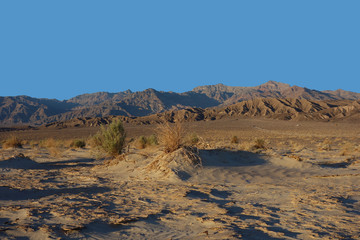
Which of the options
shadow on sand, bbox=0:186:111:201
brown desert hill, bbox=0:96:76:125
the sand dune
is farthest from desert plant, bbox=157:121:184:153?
brown desert hill, bbox=0:96:76:125

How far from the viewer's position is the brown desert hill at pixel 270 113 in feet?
253

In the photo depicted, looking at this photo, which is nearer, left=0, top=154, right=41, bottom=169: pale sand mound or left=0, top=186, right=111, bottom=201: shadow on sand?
left=0, top=186, right=111, bottom=201: shadow on sand

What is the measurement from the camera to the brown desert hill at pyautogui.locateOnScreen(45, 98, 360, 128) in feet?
253

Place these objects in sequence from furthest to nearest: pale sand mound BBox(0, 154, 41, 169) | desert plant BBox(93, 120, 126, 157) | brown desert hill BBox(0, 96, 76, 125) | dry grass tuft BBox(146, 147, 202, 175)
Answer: brown desert hill BBox(0, 96, 76, 125)
desert plant BBox(93, 120, 126, 157)
pale sand mound BBox(0, 154, 41, 169)
dry grass tuft BBox(146, 147, 202, 175)

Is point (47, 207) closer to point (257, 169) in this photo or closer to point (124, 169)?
point (124, 169)

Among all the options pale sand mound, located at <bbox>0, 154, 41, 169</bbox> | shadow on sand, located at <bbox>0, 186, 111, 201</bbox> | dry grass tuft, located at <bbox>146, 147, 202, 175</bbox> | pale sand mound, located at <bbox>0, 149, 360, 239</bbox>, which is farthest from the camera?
pale sand mound, located at <bbox>0, 154, 41, 169</bbox>

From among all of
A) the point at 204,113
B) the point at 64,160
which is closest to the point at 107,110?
the point at 204,113

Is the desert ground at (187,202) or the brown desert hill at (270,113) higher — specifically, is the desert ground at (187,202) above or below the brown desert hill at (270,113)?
below

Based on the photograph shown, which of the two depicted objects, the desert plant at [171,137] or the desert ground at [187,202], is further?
the desert plant at [171,137]

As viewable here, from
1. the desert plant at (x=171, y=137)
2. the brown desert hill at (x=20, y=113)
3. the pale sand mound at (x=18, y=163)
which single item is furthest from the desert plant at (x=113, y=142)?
the brown desert hill at (x=20, y=113)

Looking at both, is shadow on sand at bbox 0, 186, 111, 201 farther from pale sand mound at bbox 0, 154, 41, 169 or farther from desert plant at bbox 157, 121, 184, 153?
pale sand mound at bbox 0, 154, 41, 169

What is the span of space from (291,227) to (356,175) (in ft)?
19.0

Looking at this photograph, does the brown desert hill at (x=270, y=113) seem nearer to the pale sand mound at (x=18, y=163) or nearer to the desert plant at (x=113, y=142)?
the desert plant at (x=113, y=142)

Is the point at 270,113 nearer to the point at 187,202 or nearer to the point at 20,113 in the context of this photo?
the point at 187,202
